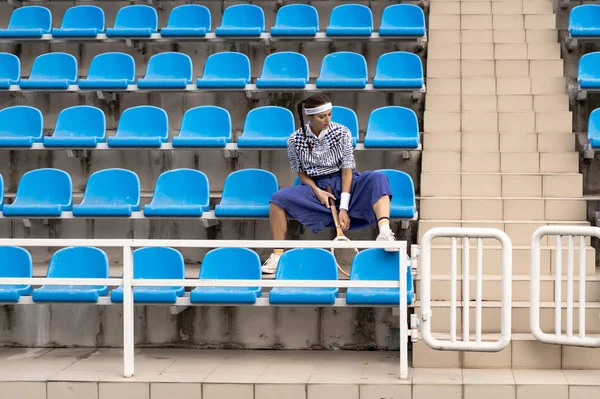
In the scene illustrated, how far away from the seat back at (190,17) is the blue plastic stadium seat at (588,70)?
3174mm

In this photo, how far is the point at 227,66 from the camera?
7.81m

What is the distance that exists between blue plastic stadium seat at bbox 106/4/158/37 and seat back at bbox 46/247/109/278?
3.12m

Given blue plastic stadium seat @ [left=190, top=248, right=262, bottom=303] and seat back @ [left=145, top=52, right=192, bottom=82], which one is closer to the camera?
blue plastic stadium seat @ [left=190, top=248, right=262, bottom=303]

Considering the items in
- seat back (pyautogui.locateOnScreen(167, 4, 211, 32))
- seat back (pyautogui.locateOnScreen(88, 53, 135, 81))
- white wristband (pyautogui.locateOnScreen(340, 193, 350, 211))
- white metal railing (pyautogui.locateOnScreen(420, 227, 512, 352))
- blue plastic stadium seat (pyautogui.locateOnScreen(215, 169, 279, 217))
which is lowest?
white metal railing (pyautogui.locateOnScreen(420, 227, 512, 352))

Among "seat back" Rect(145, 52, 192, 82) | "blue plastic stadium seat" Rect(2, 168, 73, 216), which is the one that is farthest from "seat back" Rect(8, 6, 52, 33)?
"blue plastic stadium seat" Rect(2, 168, 73, 216)

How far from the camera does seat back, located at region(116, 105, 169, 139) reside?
7141 millimetres

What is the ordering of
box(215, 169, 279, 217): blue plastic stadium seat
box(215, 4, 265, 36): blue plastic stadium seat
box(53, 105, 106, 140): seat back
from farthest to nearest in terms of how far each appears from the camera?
1. box(215, 4, 265, 36): blue plastic stadium seat
2. box(53, 105, 106, 140): seat back
3. box(215, 169, 279, 217): blue plastic stadium seat

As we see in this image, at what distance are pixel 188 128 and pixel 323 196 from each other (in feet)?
5.43

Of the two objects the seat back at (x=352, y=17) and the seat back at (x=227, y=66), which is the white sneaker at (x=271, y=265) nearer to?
the seat back at (x=227, y=66)

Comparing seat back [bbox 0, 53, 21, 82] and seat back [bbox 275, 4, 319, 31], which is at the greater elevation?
seat back [bbox 275, 4, 319, 31]

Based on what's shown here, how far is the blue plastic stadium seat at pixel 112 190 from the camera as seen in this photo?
6.45 meters

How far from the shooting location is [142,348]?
572 centimetres

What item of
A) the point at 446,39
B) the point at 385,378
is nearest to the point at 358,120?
the point at 446,39

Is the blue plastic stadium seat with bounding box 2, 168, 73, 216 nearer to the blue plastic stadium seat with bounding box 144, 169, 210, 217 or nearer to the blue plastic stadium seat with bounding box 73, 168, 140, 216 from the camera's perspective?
the blue plastic stadium seat with bounding box 73, 168, 140, 216
